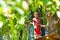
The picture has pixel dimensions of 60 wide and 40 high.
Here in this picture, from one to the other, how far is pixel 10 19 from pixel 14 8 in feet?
0.12

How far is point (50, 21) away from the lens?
0.82 metres

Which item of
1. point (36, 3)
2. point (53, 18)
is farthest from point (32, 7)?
point (53, 18)

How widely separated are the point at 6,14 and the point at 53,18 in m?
→ 0.55

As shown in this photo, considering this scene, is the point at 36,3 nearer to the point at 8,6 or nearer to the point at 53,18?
the point at 8,6

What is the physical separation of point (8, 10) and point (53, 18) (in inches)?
21.8

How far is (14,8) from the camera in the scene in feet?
0.92

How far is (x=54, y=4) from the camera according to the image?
1.13 ft

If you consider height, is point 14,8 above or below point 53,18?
A: above

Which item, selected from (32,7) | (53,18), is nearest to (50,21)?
(53,18)

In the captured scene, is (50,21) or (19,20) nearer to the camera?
(19,20)

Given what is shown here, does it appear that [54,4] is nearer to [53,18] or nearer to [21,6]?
[21,6]

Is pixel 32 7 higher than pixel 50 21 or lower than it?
higher

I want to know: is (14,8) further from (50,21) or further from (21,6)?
(50,21)

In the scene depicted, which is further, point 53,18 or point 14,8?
point 53,18
